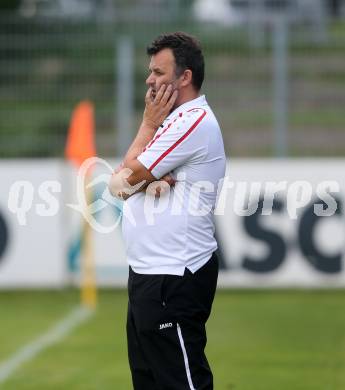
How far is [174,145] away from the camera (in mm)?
5145

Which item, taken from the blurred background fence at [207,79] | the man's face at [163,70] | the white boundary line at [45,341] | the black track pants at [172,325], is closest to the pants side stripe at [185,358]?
the black track pants at [172,325]

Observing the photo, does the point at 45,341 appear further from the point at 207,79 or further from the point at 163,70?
the point at 207,79

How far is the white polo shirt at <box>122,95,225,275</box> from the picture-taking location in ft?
16.9

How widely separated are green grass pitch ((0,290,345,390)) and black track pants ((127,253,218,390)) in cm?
240

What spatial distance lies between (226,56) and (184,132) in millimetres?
9385

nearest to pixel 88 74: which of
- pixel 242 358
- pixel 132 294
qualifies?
pixel 242 358

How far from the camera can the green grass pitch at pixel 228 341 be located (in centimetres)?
794

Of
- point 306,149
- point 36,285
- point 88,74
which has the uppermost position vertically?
point 88,74

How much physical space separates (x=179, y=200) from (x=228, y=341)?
451cm

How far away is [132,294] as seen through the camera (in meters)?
5.31

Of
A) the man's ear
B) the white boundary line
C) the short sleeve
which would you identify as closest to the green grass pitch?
the white boundary line

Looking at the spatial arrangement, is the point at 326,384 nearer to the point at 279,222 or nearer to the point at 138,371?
the point at 138,371

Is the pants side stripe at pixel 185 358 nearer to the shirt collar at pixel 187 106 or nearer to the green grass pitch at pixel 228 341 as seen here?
the shirt collar at pixel 187 106

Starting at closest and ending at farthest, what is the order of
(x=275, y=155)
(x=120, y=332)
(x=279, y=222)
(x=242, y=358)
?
1. (x=242, y=358)
2. (x=120, y=332)
3. (x=279, y=222)
4. (x=275, y=155)
